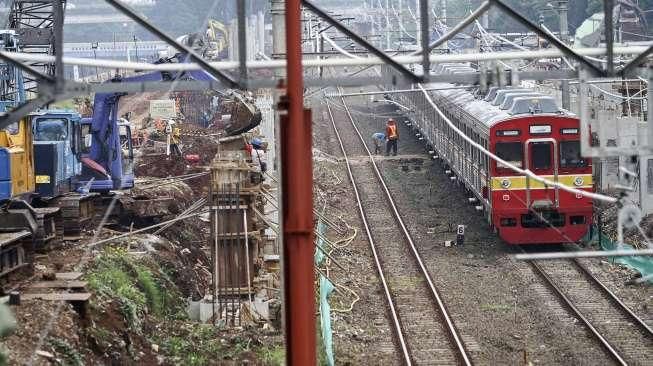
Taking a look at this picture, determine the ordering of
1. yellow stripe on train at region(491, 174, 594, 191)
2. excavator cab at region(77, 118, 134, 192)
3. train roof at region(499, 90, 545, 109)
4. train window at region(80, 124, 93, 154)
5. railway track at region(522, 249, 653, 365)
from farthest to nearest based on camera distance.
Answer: train roof at region(499, 90, 545, 109)
train window at region(80, 124, 93, 154)
yellow stripe on train at region(491, 174, 594, 191)
excavator cab at region(77, 118, 134, 192)
railway track at region(522, 249, 653, 365)

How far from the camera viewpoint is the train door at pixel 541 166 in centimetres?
2112

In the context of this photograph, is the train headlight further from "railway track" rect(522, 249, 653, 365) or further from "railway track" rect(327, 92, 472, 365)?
"railway track" rect(327, 92, 472, 365)

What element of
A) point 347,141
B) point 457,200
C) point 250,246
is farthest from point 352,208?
point 347,141

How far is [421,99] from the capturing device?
36.4 metres

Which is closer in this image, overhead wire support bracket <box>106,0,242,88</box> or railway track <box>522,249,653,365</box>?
overhead wire support bracket <box>106,0,242,88</box>

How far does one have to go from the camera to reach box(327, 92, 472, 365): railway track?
14.6 meters

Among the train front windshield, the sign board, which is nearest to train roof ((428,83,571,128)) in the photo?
the train front windshield

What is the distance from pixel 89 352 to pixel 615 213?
14650 millimetres

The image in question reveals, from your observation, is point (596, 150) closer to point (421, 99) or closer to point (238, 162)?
point (238, 162)

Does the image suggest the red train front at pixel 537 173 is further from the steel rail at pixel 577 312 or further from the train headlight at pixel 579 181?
the steel rail at pixel 577 312

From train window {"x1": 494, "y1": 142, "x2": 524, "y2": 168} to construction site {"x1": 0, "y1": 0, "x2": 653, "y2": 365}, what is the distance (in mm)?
40

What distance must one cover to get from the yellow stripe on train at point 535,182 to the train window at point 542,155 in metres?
0.24

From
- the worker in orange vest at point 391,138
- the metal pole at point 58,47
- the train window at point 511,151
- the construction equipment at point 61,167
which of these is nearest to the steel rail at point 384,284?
the worker in orange vest at point 391,138

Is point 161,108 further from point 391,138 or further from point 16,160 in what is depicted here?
point 16,160
